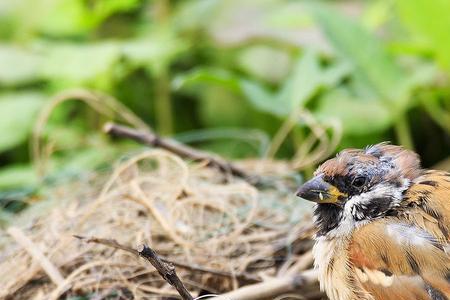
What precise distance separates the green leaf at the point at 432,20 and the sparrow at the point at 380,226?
133cm

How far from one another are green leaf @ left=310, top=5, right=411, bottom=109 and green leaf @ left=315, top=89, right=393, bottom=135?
0.07 metres

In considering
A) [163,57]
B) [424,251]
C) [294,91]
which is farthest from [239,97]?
[424,251]

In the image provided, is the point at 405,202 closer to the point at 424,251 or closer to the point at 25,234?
the point at 424,251

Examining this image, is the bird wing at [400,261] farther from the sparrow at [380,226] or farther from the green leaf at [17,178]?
the green leaf at [17,178]

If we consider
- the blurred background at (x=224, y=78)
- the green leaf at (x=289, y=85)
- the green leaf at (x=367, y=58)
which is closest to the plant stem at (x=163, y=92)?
the blurred background at (x=224, y=78)

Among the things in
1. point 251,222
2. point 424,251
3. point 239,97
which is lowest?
point 239,97

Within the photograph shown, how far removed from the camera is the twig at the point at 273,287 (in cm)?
264

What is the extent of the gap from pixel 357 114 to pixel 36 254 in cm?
173

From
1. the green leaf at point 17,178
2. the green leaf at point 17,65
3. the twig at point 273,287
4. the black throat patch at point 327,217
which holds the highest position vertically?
the black throat patch at point 327,217

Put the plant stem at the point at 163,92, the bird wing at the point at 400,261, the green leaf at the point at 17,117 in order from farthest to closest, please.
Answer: the plant stem at the point at 163,92
the green leaf at the point at 17,117
the bird wing at the point at 400,261

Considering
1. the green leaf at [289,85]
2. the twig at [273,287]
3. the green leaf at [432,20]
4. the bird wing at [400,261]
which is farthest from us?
the green leaf at [432,20]

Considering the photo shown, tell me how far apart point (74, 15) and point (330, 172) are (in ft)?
7.39

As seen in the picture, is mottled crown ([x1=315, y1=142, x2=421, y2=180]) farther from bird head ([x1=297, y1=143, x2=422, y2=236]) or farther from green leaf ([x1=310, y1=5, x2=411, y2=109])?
green leaf ([x1=310, y1=5, x2=411, y2=109])

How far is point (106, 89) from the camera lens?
4625 millimetres
